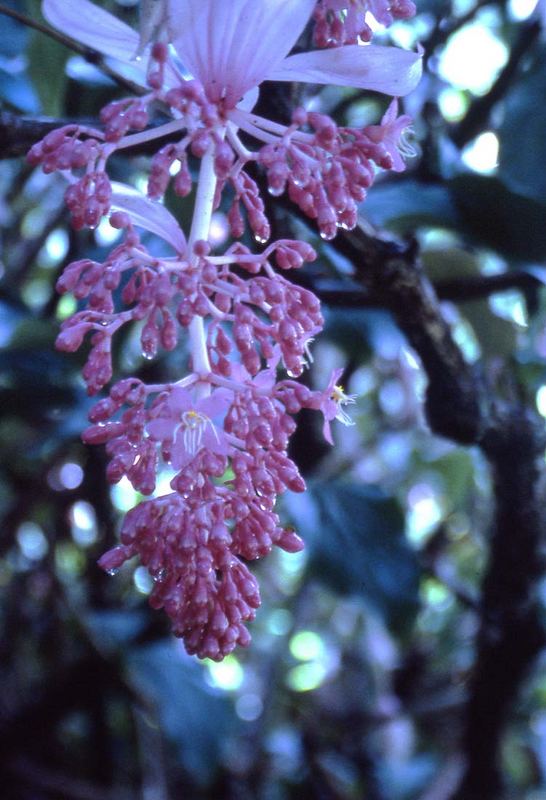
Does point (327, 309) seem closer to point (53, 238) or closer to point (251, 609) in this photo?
point (251, 609)

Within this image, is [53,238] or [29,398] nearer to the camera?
[29,398]

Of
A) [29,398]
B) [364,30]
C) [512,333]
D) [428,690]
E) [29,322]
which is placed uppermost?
[364,30]

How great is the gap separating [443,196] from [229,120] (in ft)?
1.91

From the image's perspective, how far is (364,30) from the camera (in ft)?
2.07

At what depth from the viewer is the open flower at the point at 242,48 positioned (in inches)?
21.6

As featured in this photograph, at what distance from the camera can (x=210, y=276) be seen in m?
0.58

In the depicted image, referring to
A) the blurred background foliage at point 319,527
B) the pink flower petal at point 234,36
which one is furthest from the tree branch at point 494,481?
the pink flower petal at point 234,36

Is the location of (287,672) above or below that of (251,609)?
below

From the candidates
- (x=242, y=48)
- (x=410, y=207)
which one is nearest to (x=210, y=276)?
(x=242, y=48)

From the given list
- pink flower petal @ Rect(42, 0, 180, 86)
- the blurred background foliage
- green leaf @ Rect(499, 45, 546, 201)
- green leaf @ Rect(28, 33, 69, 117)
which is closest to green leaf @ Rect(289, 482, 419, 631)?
the blurred background foliage

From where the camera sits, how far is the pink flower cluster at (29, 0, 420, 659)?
0.57m

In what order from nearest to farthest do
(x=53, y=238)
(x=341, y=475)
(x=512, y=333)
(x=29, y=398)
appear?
(x=512, y=333), (x=29, y=398), (x=341, y=475), (x=53, y=238)

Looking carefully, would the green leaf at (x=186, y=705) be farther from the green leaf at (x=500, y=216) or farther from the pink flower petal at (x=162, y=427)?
the pink flower petal at (x=162, y=427)

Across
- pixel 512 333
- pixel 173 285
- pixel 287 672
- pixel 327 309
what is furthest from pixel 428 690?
pixel 173 285
